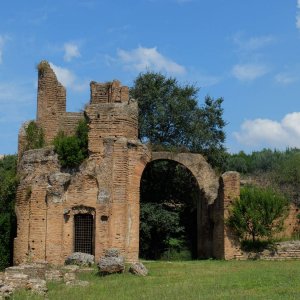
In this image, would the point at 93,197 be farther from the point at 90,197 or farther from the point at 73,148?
the point at 73,148

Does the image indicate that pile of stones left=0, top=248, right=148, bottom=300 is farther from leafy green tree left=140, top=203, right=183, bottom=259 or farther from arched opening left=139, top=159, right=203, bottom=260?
arched opening left=139, top=159, right=203, bottom=260

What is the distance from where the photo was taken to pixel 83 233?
21.9m

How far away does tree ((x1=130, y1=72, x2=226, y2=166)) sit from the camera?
1257 inches

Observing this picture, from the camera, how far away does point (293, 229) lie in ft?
82.4

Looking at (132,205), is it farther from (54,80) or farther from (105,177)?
(54,80)

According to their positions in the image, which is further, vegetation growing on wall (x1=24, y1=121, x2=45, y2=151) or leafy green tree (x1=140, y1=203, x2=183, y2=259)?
leafy green tree (x1=140, y1=203, x2=183, y2=259)

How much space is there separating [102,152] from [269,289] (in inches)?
405

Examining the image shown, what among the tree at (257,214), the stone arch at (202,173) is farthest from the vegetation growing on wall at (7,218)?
the tree at (257,214)

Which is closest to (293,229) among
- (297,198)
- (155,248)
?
(297,198)

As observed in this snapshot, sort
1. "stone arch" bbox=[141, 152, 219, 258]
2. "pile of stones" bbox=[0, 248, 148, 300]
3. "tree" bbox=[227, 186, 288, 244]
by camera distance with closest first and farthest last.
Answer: "pile of stones" bbox=[0, 248, 148, 300], "tree" bbox=[227, 186, 288, 244], "stone arch" bbox=[141, 152, 219, 258]

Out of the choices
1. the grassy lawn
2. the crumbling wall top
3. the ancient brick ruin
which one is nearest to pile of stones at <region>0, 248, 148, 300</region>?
the grassy lawn

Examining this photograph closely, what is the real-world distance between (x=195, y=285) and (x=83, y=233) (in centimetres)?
812

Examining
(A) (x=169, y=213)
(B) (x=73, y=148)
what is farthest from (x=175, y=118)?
(B) (x=73, y=148)

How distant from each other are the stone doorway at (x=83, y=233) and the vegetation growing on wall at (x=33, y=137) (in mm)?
4323
